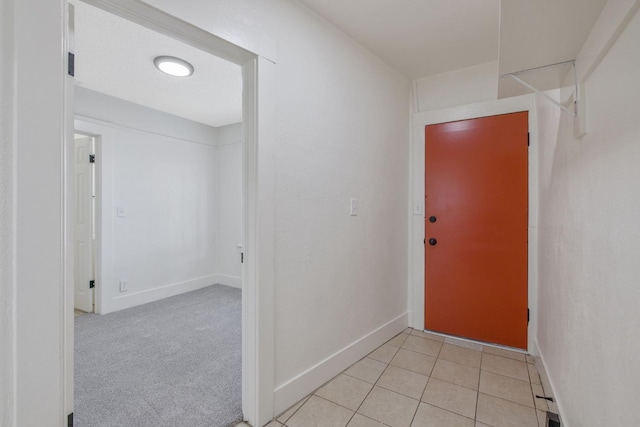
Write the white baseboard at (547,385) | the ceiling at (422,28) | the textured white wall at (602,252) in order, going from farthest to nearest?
the ceiling at (422,28) → the white baseboard at (547,385) → the textured white wall at (602,252)

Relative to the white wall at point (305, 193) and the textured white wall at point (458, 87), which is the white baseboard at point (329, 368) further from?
the textured white wall at point (458, 87)

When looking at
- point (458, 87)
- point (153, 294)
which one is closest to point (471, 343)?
point (458, 87)

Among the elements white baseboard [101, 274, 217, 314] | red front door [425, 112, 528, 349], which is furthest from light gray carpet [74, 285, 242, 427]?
red front door [425, 112, 528, 349]

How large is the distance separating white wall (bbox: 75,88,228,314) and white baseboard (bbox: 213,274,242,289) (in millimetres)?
59

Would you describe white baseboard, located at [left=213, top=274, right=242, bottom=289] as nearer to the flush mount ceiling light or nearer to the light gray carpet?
the light gray carpet

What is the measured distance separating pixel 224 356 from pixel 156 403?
62 cm

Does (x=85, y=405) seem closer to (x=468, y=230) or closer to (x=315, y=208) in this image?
(x=315, y=208)

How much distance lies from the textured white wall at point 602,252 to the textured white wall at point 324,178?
1.23 metres

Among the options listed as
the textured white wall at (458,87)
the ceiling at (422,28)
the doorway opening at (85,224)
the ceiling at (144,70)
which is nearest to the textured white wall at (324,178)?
the ceiling at (422,28)

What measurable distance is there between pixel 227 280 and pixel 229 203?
119 centimetres

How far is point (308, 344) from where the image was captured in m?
1.89

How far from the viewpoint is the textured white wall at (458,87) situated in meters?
2.61

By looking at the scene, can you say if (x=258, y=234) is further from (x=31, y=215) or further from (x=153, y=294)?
(x=153, y=294)

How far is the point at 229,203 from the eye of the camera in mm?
4539
